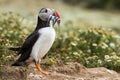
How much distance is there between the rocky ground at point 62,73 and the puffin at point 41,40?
11 centimetres

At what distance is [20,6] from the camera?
19719 mm

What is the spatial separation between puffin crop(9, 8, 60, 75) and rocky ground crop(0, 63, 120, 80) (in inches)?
4.3

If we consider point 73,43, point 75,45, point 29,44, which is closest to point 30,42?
point 29,44

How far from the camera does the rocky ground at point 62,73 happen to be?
7.21 meters

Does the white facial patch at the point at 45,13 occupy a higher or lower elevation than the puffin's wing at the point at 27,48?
higher

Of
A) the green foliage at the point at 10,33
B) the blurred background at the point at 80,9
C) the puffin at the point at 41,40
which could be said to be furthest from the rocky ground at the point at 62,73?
the blurred background at the point at 80,9

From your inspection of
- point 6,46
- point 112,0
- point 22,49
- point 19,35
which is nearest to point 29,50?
point 22,49

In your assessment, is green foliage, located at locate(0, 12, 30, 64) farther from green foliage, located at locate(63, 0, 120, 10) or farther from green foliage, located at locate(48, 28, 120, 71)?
green foliage, located at locate(63, 0, 120, 10)

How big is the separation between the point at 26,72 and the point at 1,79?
1.11ft

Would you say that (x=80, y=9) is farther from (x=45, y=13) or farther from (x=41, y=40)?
(x=41, y=40)

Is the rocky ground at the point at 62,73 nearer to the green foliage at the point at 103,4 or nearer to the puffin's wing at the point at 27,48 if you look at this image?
the puffin's wing at the point at 27,48

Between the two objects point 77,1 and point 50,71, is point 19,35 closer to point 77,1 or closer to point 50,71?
point 50,71

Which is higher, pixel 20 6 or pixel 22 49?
pixel 22 49

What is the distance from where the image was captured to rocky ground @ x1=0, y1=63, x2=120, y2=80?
721 centimetres
